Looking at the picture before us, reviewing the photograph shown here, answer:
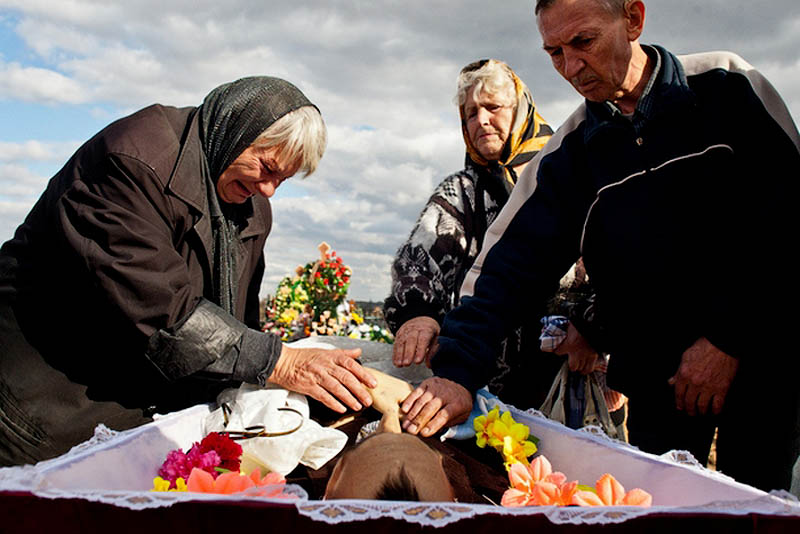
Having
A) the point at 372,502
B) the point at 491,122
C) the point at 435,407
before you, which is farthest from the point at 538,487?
the point at 491,122

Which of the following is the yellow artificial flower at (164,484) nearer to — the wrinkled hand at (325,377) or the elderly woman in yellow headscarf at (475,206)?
the wrinkled hand at (325,377)

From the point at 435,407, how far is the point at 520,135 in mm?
1505

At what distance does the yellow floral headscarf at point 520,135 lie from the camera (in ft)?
9.54

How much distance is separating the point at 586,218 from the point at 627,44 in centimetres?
60

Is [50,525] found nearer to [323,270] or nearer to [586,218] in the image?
[586,218]

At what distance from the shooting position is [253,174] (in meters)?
2.43

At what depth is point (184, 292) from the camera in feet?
6.66

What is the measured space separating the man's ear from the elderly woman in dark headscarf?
4.71 feet

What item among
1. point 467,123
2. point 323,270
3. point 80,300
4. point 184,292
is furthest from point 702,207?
point 323,270

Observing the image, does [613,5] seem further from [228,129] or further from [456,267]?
[228,129]

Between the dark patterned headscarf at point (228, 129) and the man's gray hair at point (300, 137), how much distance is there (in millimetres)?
25

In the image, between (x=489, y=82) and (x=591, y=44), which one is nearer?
(x=591, y=44)

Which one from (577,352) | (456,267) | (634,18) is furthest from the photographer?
(456,267)

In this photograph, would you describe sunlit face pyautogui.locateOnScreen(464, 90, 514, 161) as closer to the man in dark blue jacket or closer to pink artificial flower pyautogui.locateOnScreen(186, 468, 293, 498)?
the man in dark blue jacket
